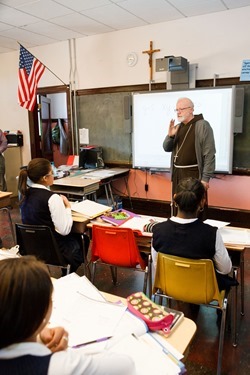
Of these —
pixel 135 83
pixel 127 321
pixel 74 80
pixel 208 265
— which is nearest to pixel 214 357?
pixel 208 265

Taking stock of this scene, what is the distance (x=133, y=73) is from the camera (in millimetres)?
4836

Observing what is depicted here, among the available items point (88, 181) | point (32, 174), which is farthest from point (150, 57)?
point (32, 174)

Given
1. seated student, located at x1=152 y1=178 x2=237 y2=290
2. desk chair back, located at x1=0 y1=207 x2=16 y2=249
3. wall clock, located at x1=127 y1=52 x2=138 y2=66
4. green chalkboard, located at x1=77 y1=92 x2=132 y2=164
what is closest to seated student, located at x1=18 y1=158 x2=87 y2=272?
seated student, located at x1=152 y1=178 x2=237 y2=290

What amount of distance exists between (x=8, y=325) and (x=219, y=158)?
151 inches

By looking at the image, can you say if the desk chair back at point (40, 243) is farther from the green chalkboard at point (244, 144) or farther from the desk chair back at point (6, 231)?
the green chalkboard at point (244, 144)

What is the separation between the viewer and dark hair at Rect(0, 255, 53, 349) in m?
0.70

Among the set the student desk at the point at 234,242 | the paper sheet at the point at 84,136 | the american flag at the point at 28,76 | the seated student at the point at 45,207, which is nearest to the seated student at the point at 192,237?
the student desk at the point at 234,242

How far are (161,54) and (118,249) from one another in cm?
333

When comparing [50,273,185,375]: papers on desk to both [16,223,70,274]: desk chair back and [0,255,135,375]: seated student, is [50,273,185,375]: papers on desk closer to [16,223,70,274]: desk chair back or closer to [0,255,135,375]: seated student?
[0,255,135,375]: seated student

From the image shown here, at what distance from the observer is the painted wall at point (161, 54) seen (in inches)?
160

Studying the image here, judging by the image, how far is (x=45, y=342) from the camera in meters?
0.95

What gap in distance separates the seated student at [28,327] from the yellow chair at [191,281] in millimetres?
976

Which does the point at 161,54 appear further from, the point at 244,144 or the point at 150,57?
the point at 244,144

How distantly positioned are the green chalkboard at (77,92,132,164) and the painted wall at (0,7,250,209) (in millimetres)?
229
